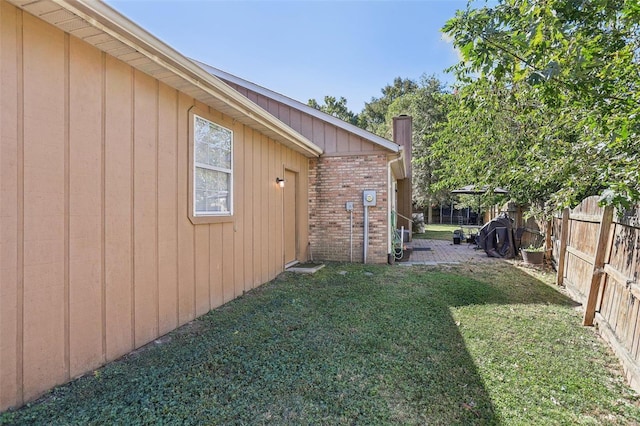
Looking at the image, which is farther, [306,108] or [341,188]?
[306,108]

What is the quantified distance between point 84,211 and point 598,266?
209 inches

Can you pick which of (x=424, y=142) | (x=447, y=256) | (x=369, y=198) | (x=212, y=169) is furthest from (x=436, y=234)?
(x=212, y=169)

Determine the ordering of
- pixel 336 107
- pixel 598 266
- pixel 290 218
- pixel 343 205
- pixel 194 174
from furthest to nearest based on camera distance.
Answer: pixel 336 107 → pixel 343 205 → pixel 290 218 → pixel 194 174 → pixel 598 266

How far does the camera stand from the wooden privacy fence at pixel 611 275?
2871mm

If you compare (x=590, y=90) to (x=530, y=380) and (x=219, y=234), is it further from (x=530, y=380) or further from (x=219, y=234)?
(x=219, y=234)

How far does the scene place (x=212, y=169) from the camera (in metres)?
4.44

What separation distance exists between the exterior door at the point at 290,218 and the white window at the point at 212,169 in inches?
93.7

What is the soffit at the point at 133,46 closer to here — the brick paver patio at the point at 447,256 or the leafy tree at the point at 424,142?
the brick paver patio at the point at 447,256

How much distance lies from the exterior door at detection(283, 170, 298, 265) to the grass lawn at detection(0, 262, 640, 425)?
8.78ft

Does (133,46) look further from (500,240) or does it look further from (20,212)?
(500,240)

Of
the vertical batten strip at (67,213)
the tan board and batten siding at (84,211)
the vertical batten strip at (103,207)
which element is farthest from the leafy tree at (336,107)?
the vertical batten strip at (67,213)

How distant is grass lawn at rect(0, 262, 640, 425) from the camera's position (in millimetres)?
2150

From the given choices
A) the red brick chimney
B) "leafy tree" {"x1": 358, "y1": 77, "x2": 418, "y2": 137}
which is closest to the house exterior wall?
the red brick chimney

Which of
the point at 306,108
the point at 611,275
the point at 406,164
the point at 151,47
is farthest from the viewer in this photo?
the point at 406,164
